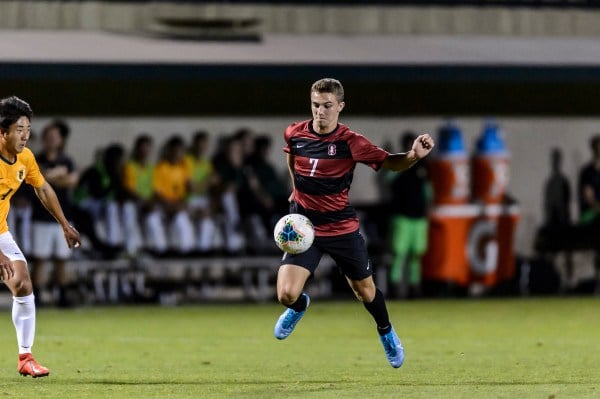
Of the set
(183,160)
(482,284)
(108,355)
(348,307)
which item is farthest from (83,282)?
(108,355)

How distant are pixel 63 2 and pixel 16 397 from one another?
471 inches

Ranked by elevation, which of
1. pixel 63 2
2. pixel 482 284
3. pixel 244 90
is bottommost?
pixel 482 284

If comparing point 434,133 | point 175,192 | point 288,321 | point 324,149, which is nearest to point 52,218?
point 175,192

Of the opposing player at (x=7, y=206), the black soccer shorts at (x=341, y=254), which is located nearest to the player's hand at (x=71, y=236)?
the opposing player at (x=7, y=206)

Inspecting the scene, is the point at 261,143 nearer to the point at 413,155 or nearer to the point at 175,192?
the point at 175,192

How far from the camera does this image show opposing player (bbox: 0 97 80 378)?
404 inches

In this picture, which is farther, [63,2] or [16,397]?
[63,2]

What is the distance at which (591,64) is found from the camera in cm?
2042

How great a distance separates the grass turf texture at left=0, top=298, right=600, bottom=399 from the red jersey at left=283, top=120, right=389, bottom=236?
1.17 m

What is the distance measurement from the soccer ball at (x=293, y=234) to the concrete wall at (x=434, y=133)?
11.0 metres

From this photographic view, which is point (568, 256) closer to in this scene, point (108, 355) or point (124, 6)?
point (124, 6)

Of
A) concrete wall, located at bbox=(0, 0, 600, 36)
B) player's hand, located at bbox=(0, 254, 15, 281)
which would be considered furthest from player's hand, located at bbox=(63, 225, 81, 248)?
concrete wall, located at bbox=(0, 0, 600, 36)

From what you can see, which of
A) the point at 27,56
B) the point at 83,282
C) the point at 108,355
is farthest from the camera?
the point at 83,282

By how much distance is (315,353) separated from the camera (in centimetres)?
1321
